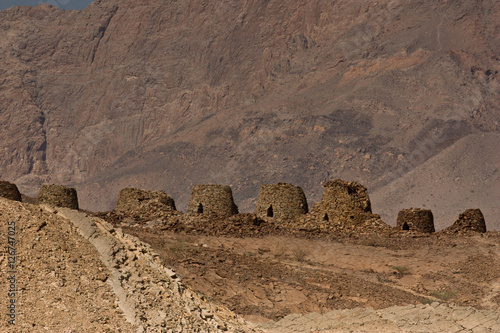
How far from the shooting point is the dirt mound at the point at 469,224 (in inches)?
1157

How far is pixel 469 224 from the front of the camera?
29766 mm

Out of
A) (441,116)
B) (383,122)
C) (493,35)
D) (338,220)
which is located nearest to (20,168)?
(383,122)

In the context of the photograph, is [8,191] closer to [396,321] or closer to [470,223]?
[396,321]

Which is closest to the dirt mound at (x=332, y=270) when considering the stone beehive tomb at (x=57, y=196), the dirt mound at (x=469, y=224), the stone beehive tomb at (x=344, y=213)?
the stone beehive tomb at (x=344, y=213)

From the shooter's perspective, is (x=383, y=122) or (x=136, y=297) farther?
(x=383, y=122)

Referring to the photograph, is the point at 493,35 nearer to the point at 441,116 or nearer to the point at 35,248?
the point at 441,116

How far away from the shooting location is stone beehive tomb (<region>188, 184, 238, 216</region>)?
2983 cm

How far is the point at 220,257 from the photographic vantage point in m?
20.1

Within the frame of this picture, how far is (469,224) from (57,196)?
17326mm

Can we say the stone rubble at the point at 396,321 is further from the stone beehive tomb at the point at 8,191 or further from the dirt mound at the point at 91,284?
the stone beehive tomb at the point at 8,191

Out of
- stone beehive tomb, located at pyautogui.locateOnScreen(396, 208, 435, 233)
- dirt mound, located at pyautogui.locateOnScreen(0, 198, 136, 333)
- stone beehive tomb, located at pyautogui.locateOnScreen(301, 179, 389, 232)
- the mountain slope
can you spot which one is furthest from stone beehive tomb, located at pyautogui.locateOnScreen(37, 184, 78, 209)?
the mountain slope

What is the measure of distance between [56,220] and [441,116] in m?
115

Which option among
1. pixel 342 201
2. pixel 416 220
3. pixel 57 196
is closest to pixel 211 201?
pixel 342 201

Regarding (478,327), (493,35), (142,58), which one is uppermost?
(142,58)
